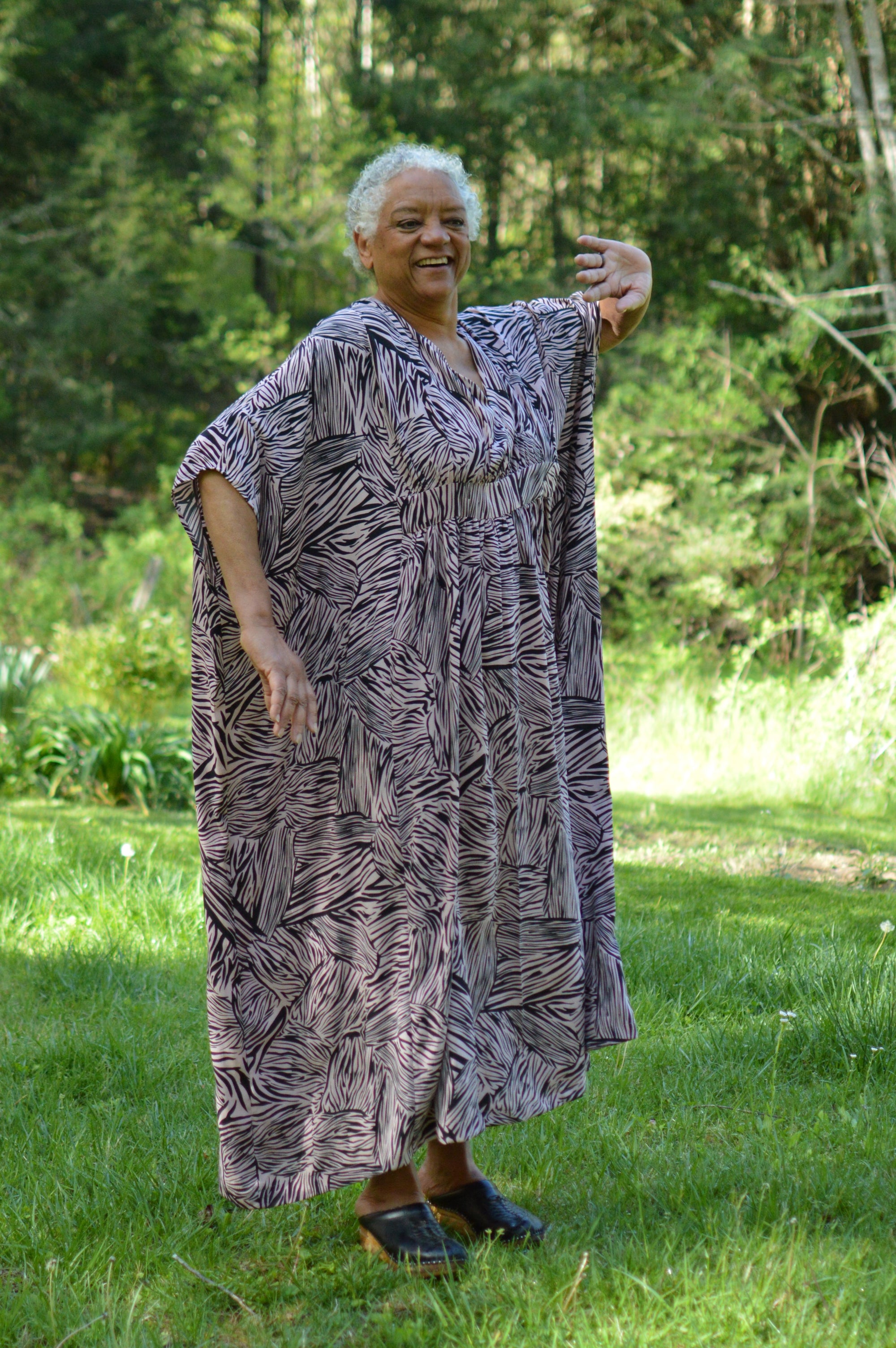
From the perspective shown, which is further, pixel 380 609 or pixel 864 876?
pixel 864 876

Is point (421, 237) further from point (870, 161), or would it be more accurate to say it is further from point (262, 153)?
point (262, 153)

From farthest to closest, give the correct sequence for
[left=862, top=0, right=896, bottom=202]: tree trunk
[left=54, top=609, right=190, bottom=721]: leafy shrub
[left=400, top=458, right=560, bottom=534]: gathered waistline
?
[left=862, top=0, right=896, bottom=202]: tree trunk → [left=54, top=609, right=190, bottom=721]: leafy shrub → [left=400, top=458, right=560, bottom=534]: gathered waistline

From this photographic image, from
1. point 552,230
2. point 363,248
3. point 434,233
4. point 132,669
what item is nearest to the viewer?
point 434,233

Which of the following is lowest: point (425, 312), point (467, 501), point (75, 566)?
point (467, 501)

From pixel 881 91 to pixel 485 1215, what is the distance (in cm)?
1159

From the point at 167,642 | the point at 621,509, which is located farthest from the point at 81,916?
the point at 621,509

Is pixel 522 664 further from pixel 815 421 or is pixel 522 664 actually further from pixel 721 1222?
pixel 815 421

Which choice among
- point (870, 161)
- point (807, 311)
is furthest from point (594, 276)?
point (870, 161)

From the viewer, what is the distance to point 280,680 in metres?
1.91

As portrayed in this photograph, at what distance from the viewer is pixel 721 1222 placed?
2037 millimetres

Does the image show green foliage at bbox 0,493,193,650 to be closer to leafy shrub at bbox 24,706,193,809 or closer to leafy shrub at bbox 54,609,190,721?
leafy shrub at bbox 54,609,190,721

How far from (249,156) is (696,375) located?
877cm

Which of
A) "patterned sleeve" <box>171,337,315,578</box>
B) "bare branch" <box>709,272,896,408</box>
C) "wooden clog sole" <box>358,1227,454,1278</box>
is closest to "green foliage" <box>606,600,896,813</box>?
"bare branch" <box>709,272,896,408</box>

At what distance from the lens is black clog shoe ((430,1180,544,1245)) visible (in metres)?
2.08
